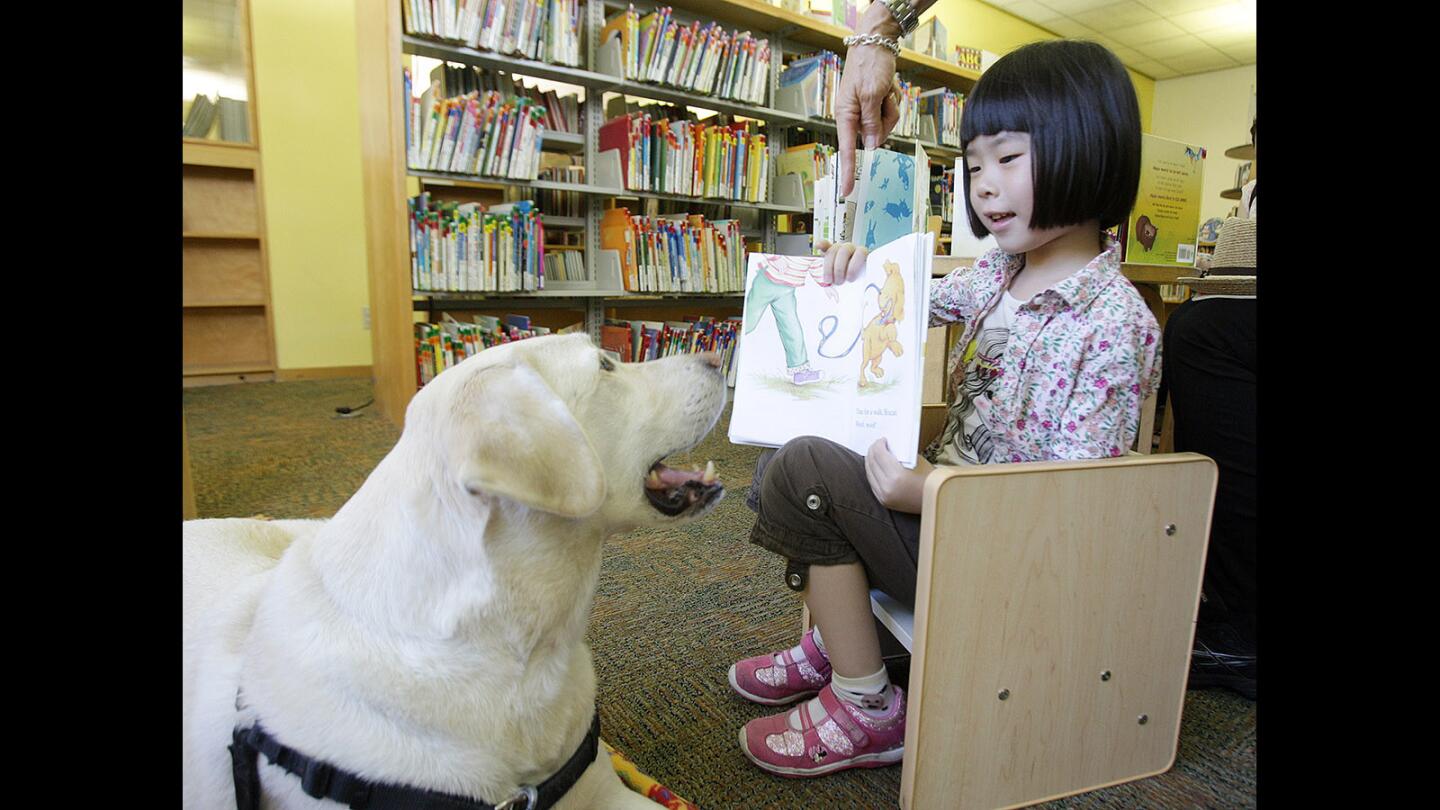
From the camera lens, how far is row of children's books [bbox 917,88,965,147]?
5.01 m

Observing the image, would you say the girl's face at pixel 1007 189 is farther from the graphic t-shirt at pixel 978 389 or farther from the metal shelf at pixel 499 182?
the metal shelf at pixel 499 182

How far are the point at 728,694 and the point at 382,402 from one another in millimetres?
3343

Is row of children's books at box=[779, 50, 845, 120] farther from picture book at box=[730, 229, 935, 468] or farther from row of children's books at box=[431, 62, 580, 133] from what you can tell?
picture book at box=[730, 229, 935, 468]

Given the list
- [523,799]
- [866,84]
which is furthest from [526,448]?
[866,84]

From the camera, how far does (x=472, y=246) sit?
3.27 m

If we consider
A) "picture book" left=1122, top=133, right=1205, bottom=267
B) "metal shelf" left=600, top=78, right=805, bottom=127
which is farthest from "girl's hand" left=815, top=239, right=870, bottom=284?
"metal shelf" left=600, top=78, right=805, bottom=127

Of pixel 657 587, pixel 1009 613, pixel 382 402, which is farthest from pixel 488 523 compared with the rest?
pixel 382 402

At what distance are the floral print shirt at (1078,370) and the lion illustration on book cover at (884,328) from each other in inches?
9.9

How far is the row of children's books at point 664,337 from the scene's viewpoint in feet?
12.7

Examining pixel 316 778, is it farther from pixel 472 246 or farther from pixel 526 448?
pixel 472 246

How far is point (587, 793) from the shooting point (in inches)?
34.5

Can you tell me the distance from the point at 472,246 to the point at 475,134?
0.48 meters

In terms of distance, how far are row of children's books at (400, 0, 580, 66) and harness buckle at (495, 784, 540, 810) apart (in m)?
3.08
